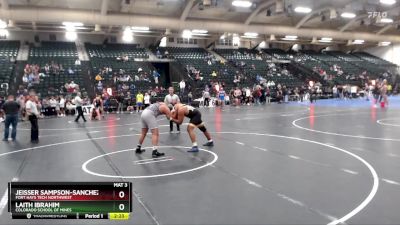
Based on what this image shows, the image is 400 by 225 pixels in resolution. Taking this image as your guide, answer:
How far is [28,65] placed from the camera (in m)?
26.0

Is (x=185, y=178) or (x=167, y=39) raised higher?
(x=167, y=39)

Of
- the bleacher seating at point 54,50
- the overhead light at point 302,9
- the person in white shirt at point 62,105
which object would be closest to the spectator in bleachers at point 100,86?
the person in white shirt at point 62,105

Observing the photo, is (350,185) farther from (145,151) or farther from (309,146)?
(145,151)

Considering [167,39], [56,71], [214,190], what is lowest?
[214,190]

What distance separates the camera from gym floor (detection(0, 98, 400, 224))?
4977 mm

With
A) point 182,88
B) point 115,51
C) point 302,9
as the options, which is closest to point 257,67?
point 302,9

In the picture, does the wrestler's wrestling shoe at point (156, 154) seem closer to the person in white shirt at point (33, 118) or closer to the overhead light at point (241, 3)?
the person in white shirt at point (33, 118)

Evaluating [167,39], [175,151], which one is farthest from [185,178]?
[167,39]

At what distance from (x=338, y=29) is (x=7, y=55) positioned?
107 feet
